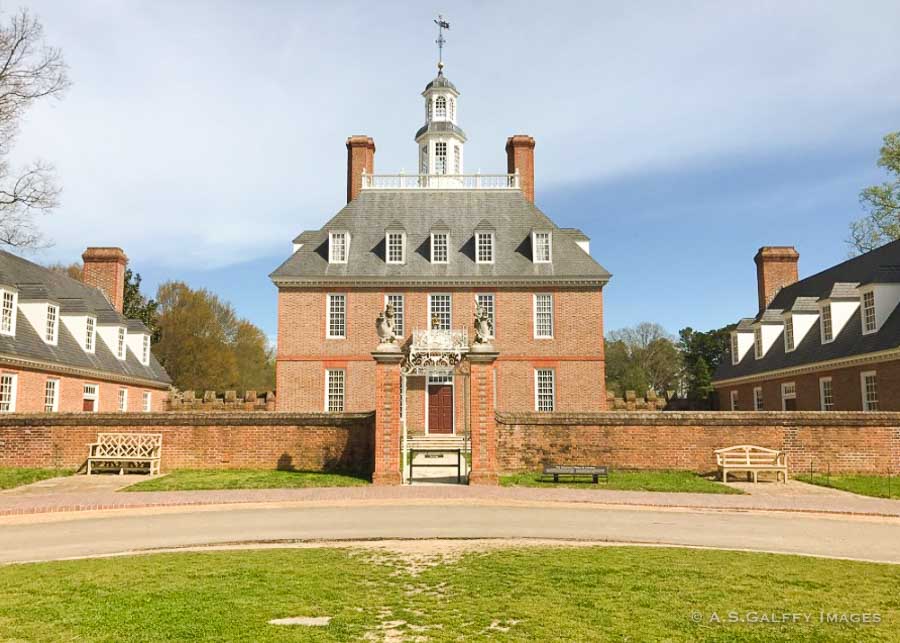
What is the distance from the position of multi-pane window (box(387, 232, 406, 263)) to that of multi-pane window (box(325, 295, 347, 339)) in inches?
113

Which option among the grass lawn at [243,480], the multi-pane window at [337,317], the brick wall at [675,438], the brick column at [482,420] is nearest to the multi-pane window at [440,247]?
the multi-pane window at [337,317]

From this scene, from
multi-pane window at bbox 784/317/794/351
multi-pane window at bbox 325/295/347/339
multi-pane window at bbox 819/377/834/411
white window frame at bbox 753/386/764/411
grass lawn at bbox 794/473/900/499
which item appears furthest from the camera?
white window frame at bbox 753/386/764/411

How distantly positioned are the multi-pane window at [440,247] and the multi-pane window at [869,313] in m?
16.0

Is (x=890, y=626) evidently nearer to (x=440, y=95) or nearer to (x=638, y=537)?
(x=638, y=537)

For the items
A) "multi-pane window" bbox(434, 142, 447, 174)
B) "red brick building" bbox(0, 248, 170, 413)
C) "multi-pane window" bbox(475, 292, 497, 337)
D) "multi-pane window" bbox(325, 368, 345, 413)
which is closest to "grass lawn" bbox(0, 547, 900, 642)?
"red brick building" bbox(0, 248, 170, 413)

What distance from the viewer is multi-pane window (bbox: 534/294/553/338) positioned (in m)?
28.5

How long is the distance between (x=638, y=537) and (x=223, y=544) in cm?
595

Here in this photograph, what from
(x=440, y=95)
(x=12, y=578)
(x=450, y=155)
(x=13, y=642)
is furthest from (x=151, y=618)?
(x=440, y=95)

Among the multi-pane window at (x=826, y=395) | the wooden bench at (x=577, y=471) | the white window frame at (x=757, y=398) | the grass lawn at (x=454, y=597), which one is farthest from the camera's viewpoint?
the white window frame at (x=757, y=398)

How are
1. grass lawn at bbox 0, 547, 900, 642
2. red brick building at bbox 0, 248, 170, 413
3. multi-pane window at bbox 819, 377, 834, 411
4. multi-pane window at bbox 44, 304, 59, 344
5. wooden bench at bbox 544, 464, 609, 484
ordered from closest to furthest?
grass lawn at bbox 0, 547, 900, 642 < wooden bench at bbox 544, 464, 609, 484 < red brick building at bbox 0, 248, 170, 413 < multi-pane window at bbox 819, 377, 834, 411 < multi-pane window at bbox 44, 304, 59, 344

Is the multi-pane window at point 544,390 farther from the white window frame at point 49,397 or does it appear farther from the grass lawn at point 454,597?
the grass lawn at point 454,597

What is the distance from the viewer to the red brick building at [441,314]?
27.9 m

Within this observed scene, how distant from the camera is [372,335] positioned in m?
28.2

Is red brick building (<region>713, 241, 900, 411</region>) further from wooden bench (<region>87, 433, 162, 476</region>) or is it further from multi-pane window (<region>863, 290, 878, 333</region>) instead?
wooden bench (<region>87, 433, 162, 476</region>)
